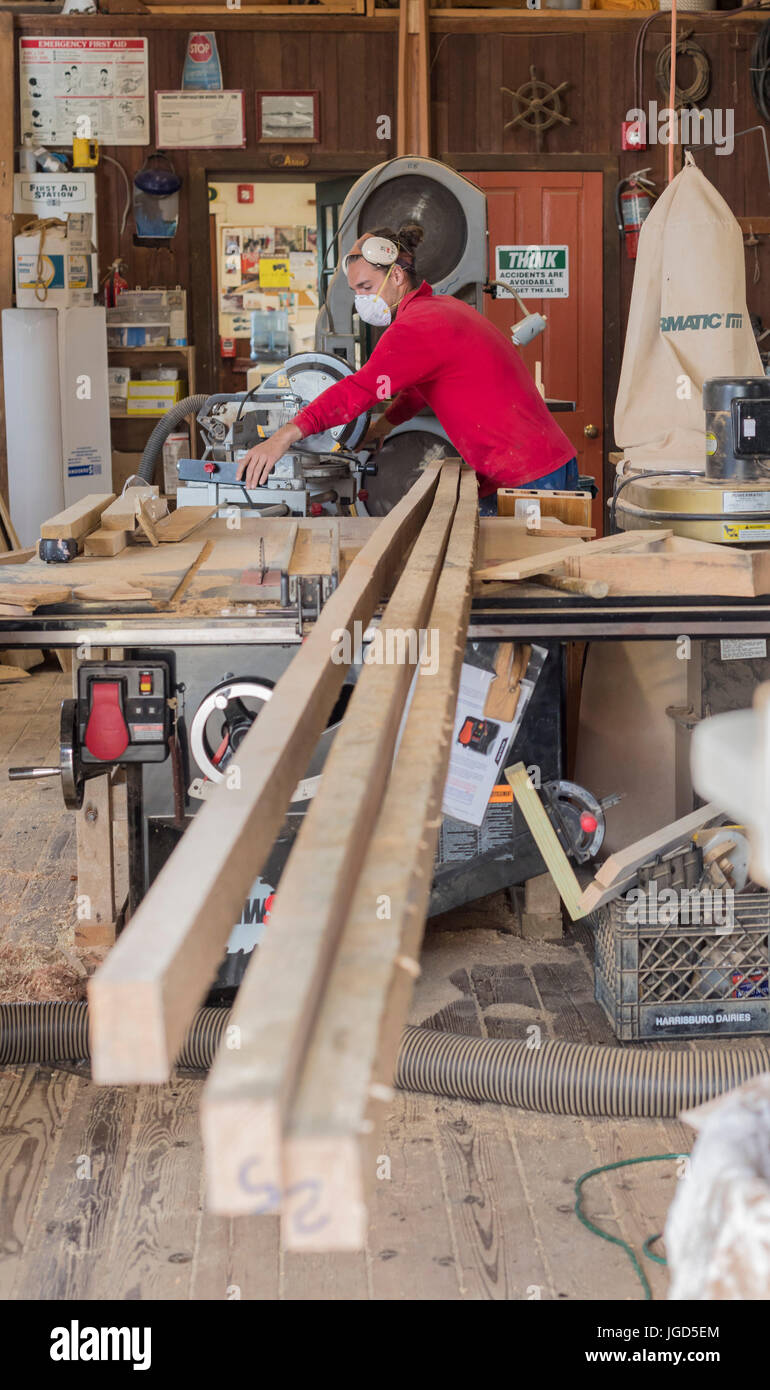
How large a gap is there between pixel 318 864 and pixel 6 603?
1.40 meters

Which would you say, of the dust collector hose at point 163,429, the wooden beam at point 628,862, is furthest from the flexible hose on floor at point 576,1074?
the dust collector hose at point 163,429

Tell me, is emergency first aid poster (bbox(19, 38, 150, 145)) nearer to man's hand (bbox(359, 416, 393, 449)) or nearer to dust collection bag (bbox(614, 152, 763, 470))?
A: dust collection bag (bbox(614, 152, 763, 470))

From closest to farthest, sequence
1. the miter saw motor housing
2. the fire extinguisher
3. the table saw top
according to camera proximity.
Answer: the table saw top, the miter saw motor housing, the fire extinguisher

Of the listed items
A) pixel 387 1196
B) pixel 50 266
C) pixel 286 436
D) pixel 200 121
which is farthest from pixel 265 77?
pixel 387 1196

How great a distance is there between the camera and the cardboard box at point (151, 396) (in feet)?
22.1

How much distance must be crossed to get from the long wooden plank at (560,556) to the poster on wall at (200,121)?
4.91 m

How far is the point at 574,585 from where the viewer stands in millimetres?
2322

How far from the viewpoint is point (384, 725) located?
1188 mm

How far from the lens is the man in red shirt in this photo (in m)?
3.10

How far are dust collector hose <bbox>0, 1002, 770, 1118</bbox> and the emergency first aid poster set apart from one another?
5310mm

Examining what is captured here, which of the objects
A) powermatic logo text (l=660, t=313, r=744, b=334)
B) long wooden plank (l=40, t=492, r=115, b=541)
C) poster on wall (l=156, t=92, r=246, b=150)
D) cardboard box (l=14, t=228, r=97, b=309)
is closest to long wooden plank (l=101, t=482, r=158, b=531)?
long wooden plank (l=40, t=492, r=115, b=541)

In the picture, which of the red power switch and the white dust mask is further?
the white dust mask

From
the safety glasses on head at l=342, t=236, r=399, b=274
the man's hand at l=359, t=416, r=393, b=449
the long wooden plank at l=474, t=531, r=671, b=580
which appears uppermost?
the safety glasses on head at l=342, t=236, r=399, b=274

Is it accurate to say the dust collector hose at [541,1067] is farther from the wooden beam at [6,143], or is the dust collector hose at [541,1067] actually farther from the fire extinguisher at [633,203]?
the fire extinguisher at [633,203]
